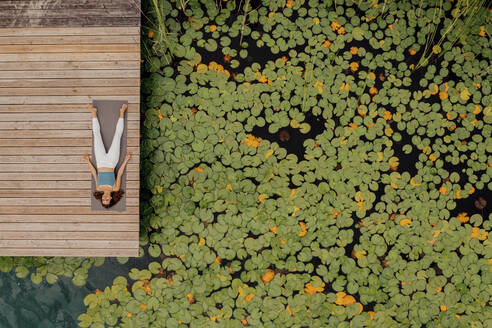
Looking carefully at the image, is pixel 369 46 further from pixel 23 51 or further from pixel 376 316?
pixel 23 51

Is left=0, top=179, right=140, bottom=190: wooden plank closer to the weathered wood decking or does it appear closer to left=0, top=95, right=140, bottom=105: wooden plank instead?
the weathered wood decking

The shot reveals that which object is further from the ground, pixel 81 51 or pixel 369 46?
pixel 369 46

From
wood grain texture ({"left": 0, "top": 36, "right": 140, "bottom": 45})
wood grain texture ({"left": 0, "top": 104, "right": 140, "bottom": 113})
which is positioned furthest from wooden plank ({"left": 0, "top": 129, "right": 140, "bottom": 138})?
wood grain texture ({"left": 0, "top": 36, "right": 140, "bottom": 45})

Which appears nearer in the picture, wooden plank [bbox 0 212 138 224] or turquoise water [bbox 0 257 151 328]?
wooden plank [bbox 0 212 138 224]

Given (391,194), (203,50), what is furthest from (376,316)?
(203,50)

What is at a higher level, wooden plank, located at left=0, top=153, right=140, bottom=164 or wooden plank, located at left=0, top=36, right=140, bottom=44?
wooden plank, located at left=0, top=36, right=140, bottom=44

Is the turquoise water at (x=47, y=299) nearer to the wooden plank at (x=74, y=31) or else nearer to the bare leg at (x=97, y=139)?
the bare leg at (x=97, y=139)

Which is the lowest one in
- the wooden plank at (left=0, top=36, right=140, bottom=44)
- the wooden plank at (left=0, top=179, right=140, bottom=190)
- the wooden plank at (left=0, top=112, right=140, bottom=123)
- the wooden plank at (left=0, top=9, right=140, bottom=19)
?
the wooden plank at (left=0, top=179, right=140, bottom=190)

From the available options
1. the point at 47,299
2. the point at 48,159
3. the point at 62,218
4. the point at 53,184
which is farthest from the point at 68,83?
the point at 47,299
